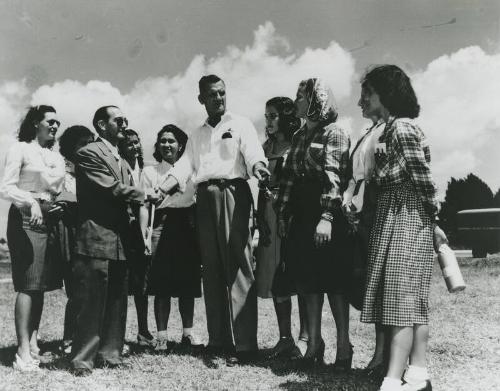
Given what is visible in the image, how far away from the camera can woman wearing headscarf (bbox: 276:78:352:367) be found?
398 cm

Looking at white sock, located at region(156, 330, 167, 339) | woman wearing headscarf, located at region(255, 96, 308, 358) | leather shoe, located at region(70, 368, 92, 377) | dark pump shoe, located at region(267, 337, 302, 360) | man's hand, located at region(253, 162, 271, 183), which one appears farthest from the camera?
white sock, located at region(156, 330, 167, 339)

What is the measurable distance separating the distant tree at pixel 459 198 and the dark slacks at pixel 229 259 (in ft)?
55.6

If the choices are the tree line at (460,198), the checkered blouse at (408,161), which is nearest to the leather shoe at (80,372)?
the checkered blouse at (408,161)

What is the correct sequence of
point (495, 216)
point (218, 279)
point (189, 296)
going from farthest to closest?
1. point (495, 216)
2. point (189, 296)
3. point (218, 279)

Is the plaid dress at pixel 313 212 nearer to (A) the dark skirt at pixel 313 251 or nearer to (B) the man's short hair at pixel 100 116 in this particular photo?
(A) the dark skirt at pixel 313 251

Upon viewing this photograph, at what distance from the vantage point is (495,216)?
13.8m

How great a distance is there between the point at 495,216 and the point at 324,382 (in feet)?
38.2

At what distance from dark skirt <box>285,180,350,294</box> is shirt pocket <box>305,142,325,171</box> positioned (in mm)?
121

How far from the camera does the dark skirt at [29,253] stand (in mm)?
4266

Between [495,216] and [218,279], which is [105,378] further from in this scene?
[495,216]

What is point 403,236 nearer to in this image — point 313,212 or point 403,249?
point 403,249

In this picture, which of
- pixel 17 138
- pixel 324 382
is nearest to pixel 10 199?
pixel 17 138

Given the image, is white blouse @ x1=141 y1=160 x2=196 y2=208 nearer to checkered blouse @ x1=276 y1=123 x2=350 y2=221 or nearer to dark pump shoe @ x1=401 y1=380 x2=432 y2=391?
checkered blouse @ x1=276 y1=123 x2=350 y2=221

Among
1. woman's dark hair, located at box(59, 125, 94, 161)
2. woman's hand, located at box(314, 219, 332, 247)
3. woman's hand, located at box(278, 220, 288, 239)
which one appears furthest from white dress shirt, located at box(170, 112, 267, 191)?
woman's dark hair, located at box(59, 125, 94, 161)
